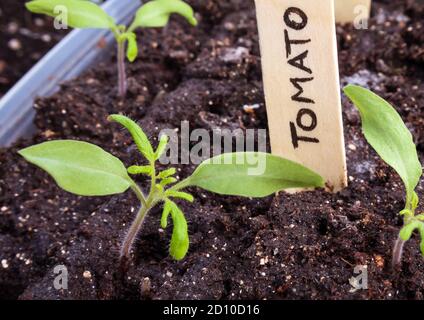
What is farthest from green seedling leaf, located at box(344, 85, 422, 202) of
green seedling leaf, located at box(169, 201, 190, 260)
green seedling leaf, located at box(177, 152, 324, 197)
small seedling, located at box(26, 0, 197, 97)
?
small seedling, located at box(26, 0, 197, 97)

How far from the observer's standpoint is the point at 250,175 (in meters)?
0.96

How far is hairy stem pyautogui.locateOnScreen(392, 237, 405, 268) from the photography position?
1.00m

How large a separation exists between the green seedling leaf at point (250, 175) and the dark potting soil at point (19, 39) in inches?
47.0

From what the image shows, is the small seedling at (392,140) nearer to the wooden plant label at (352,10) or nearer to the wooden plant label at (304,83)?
→ the wooden plant label at (304,83)

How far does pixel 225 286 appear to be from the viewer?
106 cm

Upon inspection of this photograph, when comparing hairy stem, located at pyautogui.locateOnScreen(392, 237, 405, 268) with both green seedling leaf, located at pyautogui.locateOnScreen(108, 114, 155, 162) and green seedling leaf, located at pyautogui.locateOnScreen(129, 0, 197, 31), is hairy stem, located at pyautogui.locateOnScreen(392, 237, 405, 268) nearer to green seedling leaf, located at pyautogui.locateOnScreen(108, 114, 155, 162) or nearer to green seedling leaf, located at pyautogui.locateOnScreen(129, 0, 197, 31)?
green seedling leaf, located at pyautogui.locateOnScreen(108, 114, 155, 162)

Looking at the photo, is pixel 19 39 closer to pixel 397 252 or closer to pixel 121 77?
pixel 121 77

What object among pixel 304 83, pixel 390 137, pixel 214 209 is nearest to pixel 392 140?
pixel 390 137

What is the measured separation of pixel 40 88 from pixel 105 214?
0.54 metres

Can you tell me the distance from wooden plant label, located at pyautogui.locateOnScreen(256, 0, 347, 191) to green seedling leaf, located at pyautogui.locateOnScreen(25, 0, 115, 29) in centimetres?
47

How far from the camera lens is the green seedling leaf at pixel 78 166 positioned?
35.4 inches

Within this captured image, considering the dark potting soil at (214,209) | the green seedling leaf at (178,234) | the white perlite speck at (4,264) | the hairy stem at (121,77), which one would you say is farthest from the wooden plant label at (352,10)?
the white perlite speck at (4,264)

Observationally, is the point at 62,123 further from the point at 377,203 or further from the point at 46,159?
the point at 377,203
